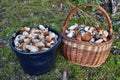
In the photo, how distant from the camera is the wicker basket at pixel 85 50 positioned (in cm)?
254

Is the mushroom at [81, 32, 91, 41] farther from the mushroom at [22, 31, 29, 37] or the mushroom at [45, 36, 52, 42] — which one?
the mushroom at [22, 31, 29, 37]

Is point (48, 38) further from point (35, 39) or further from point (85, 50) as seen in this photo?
point (85, 50)

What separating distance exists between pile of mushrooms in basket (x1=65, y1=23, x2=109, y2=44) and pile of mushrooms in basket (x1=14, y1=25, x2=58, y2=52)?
19 centimetres

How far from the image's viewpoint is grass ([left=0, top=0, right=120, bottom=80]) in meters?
2.66

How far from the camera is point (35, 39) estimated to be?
2529 millimetres

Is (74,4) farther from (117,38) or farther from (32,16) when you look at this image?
(117,38)

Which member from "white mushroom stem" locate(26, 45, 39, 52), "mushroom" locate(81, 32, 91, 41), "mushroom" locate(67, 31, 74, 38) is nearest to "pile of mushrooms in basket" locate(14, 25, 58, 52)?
"white mushroom stem" locate(26, 45, 39, 52)

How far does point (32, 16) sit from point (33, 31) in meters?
1.05

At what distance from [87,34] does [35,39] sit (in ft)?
1.77

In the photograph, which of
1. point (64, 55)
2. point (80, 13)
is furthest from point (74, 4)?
point (64, 55)

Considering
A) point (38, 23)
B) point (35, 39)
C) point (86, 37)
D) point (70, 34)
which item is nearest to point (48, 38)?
point (35, 39)

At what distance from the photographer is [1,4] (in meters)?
3.92

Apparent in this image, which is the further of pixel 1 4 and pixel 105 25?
pixel 1 4

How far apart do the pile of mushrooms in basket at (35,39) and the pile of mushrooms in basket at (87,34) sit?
0.19 meters
